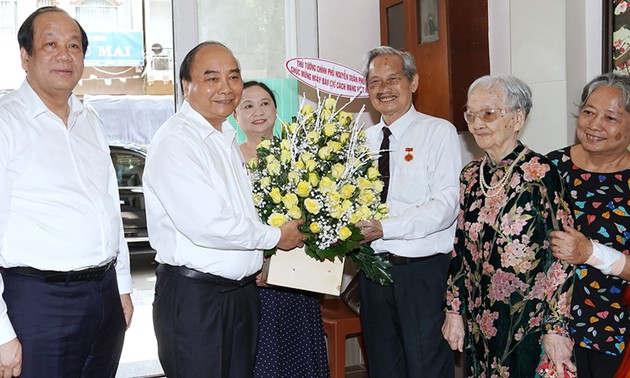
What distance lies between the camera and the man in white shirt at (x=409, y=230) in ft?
10.2

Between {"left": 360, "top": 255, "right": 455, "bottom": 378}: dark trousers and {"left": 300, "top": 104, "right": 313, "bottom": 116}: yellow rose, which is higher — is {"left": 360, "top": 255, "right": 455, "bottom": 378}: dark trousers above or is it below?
below

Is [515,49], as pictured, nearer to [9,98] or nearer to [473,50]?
[473,50]

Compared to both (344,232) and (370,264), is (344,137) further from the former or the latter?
(370,264)

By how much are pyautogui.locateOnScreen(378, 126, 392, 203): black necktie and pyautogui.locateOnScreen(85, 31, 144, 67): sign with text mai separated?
380 centimetres

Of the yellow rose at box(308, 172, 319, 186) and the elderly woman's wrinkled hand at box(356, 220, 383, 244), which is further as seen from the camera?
the elderly woman's wrinkled hand at box(356, 220, 383, 244)

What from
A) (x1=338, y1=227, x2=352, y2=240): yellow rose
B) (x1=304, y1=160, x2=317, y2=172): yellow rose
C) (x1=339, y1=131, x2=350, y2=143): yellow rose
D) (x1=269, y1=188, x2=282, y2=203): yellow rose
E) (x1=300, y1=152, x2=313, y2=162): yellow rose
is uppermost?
(x1=339, y1=131, x2=350, y2=143): yellow rose

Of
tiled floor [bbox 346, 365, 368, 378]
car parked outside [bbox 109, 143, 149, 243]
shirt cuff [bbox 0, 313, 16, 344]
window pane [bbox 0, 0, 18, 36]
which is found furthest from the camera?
car parked outside [bbox 109, 143, 149, 243]

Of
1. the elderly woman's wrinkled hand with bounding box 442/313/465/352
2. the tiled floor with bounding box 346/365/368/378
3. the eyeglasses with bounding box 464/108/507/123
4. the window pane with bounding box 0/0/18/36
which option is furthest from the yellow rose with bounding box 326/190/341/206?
the window pane with bounding box 0/0/18/36

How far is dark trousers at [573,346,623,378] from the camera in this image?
103 inches

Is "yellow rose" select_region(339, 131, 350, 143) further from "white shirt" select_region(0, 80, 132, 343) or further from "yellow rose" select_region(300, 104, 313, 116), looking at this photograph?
"white shirt" select_region(0, 80, 132, 343)

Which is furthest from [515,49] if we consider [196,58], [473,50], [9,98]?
[9,98]

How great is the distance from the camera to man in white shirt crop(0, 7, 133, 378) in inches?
95.7

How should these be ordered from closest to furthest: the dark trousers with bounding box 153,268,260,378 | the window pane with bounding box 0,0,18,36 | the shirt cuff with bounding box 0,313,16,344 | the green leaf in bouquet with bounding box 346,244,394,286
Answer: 1. the shirt cuff with bounding box 0,313,16,344
2. the dark trousers with bounding box 153,268,260,378
3. the green leaf in bouquet with bounding box 346,244,394,286
4. the window pane with bounding box 0,0,18,36

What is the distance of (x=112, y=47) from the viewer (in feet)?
20.9
